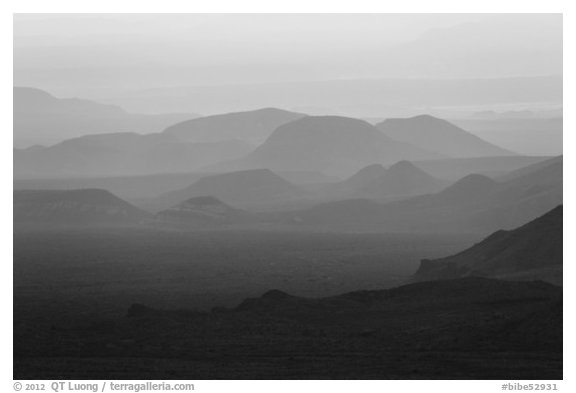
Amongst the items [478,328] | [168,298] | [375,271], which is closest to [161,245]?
[375,271]

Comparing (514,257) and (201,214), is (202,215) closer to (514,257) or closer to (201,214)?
(201,214)

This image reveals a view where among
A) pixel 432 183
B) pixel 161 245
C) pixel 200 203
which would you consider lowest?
pixel 161 245

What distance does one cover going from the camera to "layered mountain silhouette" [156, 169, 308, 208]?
180m

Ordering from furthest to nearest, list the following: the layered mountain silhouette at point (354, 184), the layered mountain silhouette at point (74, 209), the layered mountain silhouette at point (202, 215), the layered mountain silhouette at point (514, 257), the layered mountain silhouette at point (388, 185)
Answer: the layered mountain silhouette at point (354, 184) < the layered mountain silhouette at point (388, 185) < the layered mountain silhouette at point (74, 209) < the layered mountain silhouette at point (202, 215) < the layered mountain silhouette at point (514, 257)

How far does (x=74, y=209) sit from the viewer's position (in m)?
148

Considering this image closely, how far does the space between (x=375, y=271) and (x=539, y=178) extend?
7805 cm

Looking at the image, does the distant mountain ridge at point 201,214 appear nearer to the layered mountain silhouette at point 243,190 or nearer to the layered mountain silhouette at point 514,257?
the layered mountain silhouette at point 243,190

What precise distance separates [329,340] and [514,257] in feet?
98.8

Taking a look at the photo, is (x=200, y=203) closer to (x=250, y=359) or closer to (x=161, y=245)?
(x=161, y=245)

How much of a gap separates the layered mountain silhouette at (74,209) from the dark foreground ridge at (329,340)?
92.5 metres

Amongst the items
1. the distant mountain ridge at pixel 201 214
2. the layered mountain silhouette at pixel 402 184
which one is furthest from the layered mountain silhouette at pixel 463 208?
the layered mountain silhouette at pixel 402 184

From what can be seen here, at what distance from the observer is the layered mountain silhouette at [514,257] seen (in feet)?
228

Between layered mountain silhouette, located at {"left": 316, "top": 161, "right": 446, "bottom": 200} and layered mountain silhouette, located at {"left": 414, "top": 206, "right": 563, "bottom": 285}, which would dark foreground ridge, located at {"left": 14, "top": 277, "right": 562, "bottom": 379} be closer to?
layered mountain silhouette, located at {"left": 414, "top": 206, "right": 563, "bottom": 285}
